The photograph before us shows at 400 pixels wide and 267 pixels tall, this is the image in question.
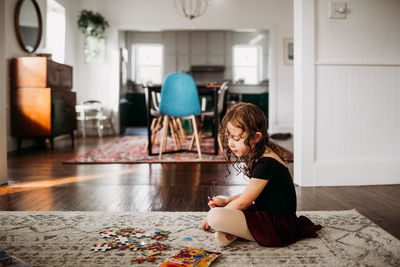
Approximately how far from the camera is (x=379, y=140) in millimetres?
2463

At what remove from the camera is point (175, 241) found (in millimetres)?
1321

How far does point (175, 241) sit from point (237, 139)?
17.4 inches

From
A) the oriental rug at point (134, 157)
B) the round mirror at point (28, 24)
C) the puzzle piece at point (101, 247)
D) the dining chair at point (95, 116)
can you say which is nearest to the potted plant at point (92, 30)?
the dining chair at point (95, 116)

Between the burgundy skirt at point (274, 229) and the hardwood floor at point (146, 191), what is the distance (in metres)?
0.41

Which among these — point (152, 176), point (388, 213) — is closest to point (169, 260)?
point (388, 213)

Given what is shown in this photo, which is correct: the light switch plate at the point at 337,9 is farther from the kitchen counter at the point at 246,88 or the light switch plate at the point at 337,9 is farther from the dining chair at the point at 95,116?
the kitchen counter at the point at 246,88

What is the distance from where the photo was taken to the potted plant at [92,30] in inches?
258

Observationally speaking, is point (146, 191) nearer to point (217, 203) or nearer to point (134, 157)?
point (217, 203)

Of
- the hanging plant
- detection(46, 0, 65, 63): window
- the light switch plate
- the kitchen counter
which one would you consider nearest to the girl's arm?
the light switch plate

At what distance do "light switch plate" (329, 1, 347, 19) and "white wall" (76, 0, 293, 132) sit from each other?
15.7 feet

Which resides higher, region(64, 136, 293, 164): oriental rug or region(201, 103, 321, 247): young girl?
region(201, 103, 321, 247): young girl

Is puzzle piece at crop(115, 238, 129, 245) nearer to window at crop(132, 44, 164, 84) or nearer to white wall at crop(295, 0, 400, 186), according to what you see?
white wall at crop(295, 0, 400, 186)

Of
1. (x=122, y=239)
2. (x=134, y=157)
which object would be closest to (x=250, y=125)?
(x=122, y=239)

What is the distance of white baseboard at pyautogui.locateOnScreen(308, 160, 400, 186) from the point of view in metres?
2.39
